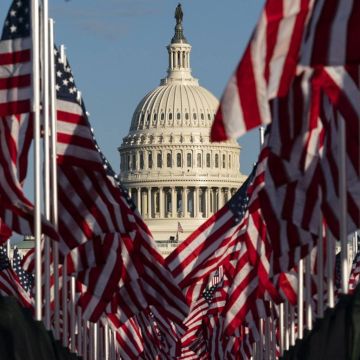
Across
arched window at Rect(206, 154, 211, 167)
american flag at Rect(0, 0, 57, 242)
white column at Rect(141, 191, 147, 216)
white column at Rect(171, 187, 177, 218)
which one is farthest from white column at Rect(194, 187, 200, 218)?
american flag at Rect(0, 0, 57, 242)

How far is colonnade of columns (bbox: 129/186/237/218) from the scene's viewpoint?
630ft

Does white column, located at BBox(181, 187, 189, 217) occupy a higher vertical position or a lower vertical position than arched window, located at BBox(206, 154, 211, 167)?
lower

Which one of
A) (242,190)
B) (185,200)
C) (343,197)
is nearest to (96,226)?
(343,197)

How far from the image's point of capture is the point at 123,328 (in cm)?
4706

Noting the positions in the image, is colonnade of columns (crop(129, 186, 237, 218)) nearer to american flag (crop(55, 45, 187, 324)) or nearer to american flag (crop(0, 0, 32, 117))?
american flag (crop(55, 45, 187, 324))

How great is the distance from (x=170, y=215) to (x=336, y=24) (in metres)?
177

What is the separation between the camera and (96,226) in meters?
29.4

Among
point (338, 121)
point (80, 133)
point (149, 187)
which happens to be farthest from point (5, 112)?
point (149, 187)

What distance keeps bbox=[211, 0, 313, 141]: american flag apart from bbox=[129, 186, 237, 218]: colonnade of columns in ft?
570

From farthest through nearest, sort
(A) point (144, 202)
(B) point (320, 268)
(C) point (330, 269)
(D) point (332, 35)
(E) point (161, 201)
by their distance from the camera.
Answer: (E) point (161, 201)
(A) point (144, 202)
(B) point (320, 268)
(C) point (330, 269)
(D) point (332, 35)

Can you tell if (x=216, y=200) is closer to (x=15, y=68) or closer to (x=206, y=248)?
(x=206, y=248)

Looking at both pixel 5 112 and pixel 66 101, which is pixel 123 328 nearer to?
pixel 66 101

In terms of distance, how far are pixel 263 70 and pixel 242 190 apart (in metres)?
22.9

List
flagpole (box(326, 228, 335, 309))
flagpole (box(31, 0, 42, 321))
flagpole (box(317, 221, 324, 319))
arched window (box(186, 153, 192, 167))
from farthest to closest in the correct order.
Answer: arched window (box(186, 153, 192, 167)) → flagpole (box(317, 221, 324, 319)) → flagpole (box(326, 228, 335, 309)) → flagpole (box(31, 0, 42, 321))
